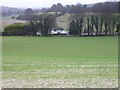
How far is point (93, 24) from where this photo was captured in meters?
55.1

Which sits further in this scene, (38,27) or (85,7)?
(38,27)

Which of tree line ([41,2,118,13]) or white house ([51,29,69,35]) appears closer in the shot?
tree line ([41,2,118,13])

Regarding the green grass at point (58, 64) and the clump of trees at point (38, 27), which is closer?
the green grass at point (58, 64)

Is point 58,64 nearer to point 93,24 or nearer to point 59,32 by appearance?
point 59,32

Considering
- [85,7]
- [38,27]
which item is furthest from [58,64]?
[38,27]

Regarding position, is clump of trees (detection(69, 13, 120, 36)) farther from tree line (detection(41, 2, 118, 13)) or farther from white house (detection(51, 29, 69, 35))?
tree line (detection(41, 2, 118, 13))

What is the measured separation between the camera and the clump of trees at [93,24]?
5216 cm

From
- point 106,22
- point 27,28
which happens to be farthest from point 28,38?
point 106,22

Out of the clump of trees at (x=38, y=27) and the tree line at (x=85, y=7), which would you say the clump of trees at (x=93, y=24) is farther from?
the clump of trees at (x=38, y=27)

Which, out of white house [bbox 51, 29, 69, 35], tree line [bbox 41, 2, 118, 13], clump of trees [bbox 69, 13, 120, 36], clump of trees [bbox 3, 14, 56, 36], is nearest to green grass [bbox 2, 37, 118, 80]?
clump of trees [bbox 3, 14, 56, 36]

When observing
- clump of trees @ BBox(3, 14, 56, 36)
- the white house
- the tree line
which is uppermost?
the tree line

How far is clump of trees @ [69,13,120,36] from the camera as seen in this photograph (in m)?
52.2

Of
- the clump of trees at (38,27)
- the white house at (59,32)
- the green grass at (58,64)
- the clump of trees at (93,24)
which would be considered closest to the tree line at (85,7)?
the clump of trees at (93,24)

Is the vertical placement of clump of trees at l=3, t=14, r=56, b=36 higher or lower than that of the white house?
higher
